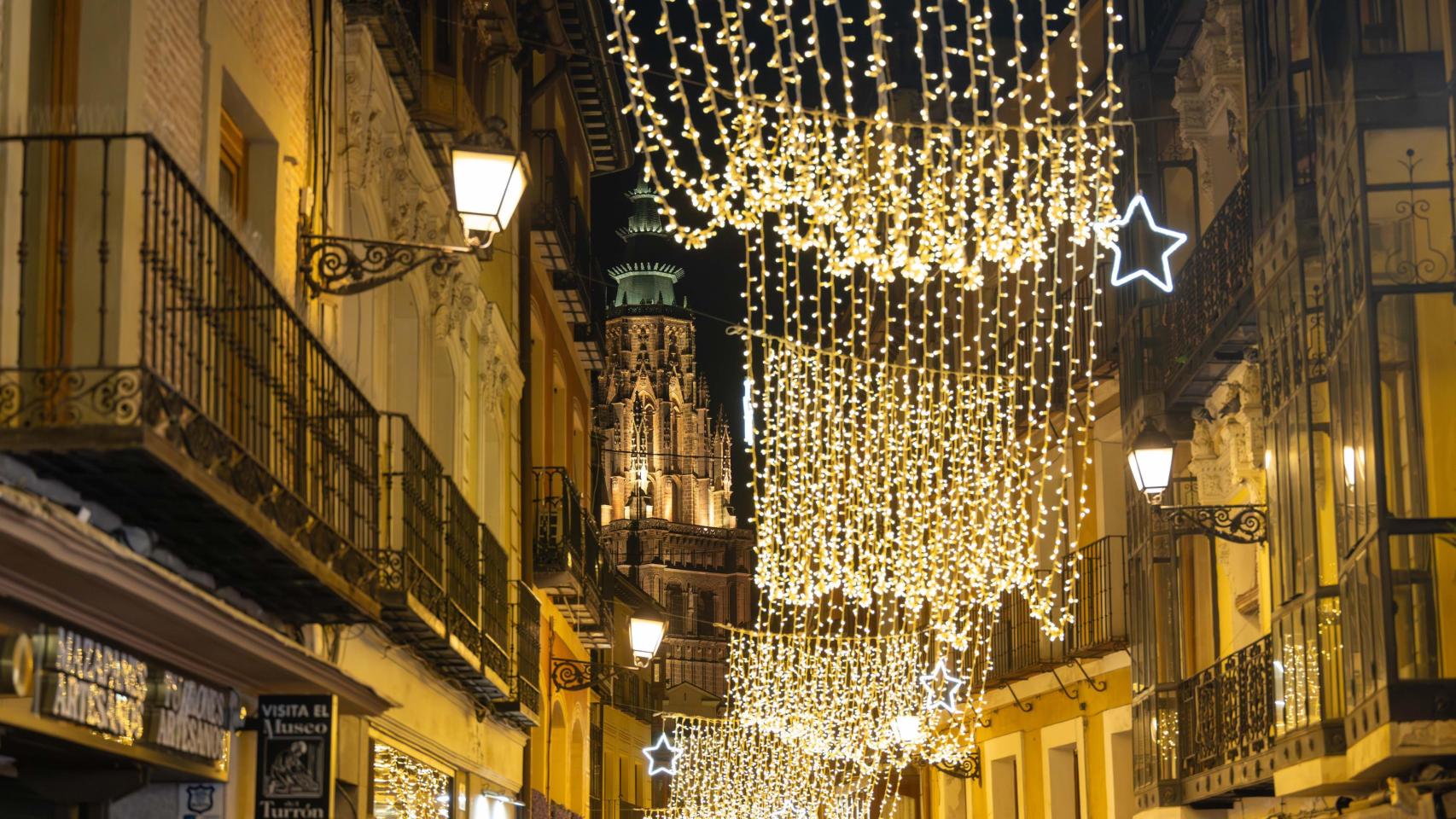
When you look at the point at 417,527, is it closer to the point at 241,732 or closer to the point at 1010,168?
the point at 241,732

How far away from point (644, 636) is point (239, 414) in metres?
13.2

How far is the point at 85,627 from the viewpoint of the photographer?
736cm

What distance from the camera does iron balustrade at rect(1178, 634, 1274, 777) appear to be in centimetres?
1448

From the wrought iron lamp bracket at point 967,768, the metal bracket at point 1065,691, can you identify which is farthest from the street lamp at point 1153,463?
the wrought iron lamp bracket at point 967,768

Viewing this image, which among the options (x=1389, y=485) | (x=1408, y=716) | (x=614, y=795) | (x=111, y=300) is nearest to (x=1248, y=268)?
(x=1389, y=485)

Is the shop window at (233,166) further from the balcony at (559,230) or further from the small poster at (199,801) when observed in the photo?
the balcony at (559,230)

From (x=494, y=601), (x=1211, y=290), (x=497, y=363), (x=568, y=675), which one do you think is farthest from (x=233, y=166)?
(x=568, y=675)

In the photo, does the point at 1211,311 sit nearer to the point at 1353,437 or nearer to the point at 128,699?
the point at 1353,437

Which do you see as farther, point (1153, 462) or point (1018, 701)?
point (1018, 701)

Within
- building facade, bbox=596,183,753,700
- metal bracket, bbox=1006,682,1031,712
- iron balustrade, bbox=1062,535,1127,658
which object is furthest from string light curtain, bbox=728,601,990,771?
building facade, bbox=596,183,753,700

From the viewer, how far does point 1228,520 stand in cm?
1584

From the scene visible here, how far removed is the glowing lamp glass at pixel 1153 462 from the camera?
605 inches

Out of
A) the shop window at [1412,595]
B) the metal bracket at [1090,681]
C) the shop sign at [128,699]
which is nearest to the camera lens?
the shop sign at [128,699]

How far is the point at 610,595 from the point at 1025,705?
23.1 ft
